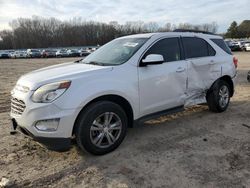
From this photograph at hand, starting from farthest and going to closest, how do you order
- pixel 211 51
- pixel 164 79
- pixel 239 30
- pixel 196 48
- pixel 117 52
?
pixel 239 30 → pixel 211 51 → pixel 196 48 → pixel 117 52 → pixel 164 79

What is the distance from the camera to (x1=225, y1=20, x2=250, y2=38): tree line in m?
108

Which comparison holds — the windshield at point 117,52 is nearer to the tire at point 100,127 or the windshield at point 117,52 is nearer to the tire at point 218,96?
the tire at point 100,127

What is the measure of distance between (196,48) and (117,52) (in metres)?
1.81

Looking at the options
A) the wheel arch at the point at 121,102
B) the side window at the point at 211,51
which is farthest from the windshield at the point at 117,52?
the side window at the point at 211,51

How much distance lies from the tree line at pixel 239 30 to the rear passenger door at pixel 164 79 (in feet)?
377

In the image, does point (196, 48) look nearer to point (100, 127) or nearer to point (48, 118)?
point (100, 127)

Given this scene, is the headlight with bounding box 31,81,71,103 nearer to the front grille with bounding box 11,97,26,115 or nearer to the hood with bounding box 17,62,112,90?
the hood with bounding box 17,62,112,90

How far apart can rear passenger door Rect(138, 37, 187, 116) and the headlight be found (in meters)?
1.37

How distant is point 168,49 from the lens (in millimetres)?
5258

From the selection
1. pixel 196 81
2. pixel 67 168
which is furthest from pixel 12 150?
pixel 196 81

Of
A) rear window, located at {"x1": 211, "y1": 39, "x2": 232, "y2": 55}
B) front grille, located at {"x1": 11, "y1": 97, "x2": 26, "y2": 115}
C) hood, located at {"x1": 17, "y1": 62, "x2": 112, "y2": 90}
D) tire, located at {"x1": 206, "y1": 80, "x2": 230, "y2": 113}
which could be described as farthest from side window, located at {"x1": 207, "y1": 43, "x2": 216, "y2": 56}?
front grille, located at {"x1": 11, "y1": 97, "x2": 26, "y2": 115}

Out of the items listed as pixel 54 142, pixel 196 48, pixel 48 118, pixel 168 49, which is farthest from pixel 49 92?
pixel 196 48

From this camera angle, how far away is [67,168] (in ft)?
12.8

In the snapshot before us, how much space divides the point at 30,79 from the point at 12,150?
4.17ft
